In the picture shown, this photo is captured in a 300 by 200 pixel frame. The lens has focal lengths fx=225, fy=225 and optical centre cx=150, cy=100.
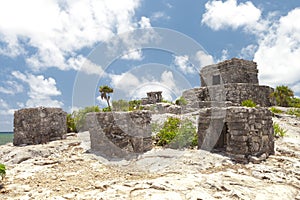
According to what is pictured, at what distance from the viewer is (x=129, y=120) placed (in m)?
8.43

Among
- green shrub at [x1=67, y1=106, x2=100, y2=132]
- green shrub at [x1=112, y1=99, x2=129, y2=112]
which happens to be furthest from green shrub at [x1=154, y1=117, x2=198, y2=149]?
green shrub at [x1=112, y1=99, x2=129, y2=112]

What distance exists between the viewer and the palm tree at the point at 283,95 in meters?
24.2

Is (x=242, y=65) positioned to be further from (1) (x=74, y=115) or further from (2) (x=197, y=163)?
(2) (x=197, y=163)

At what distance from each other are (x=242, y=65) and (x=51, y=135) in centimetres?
2004

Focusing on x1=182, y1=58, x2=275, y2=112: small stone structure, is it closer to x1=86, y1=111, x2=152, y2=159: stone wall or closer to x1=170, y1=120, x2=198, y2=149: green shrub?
x1=170, y1=120, x2=198, y2=149: green shrub

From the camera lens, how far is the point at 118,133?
838cm

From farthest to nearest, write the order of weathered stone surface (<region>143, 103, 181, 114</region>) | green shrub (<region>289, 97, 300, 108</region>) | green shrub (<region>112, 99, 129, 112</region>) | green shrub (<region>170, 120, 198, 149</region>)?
green shrub (<region>289, 97, 300, 108</region>) < green shrub (<region>112, 99, 129, 112</region>) < weathered stone surface (<region>143, 103, 181, 114</region>) < green shrub (<region>170, 120, 198, 149</region>)

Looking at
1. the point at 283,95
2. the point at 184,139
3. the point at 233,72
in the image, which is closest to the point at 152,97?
the point at 233,72

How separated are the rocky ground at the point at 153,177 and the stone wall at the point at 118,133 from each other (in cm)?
62

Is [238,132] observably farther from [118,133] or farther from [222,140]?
[118,133]

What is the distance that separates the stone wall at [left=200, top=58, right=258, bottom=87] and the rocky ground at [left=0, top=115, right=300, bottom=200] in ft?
53.5

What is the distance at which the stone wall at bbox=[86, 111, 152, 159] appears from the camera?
26.9 ft

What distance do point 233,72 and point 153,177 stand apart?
68.0ft

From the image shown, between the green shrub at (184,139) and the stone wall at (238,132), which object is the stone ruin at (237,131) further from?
the green shrub at (184,139)
